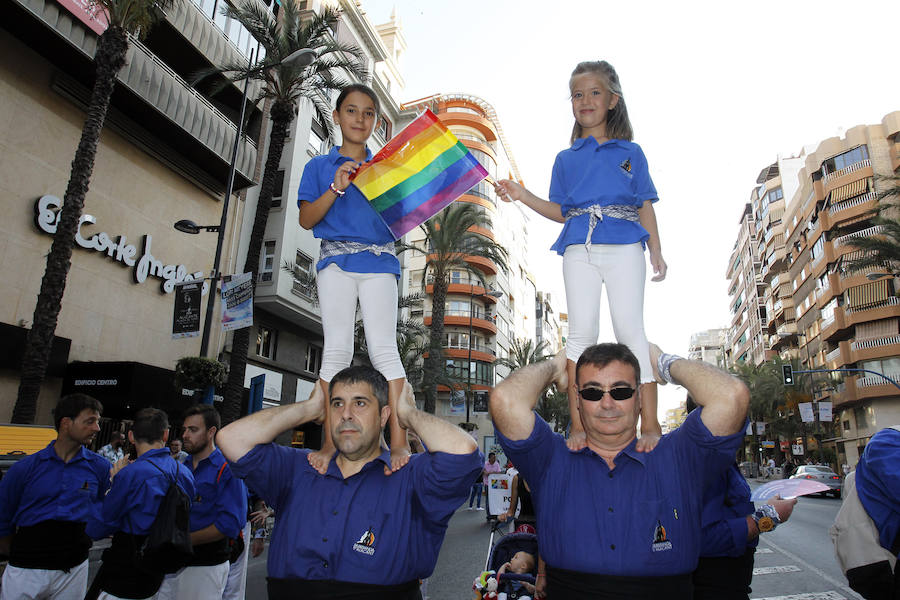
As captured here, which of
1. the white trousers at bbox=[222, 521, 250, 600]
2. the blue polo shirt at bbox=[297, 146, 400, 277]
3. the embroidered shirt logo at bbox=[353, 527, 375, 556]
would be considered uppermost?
the blue polo shirt at bbox=[297, 146, 400, 277]

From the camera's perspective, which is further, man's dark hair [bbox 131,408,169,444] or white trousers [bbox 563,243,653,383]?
man's dark hair [bbox 131,408,169,444]

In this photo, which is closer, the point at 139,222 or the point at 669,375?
the point at 669,375

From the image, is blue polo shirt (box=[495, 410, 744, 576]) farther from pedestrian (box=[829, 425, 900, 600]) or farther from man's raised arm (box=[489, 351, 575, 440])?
pedestrian (box=[829, 425, 900, 600])

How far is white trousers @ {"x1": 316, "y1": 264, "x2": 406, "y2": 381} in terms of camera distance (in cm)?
379

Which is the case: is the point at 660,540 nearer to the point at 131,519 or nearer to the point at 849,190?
the point at 131,519

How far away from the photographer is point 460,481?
9.83 feet

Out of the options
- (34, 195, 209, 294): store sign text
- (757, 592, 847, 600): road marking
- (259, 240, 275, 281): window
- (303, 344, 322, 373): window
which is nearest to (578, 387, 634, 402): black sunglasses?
(757, 592, 847, 600): road marking

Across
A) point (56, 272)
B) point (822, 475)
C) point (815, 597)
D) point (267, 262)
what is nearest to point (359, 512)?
point (815, 597)

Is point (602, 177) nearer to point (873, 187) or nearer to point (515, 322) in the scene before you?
point (873, 187)

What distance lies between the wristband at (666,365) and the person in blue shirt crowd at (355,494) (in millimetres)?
1152

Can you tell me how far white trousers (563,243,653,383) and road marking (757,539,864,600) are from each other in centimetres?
752

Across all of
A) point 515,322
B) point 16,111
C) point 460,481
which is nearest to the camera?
point 460,481

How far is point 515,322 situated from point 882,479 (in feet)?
268

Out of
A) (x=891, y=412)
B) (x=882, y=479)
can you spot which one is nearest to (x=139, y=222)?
(x=882, y=479)
